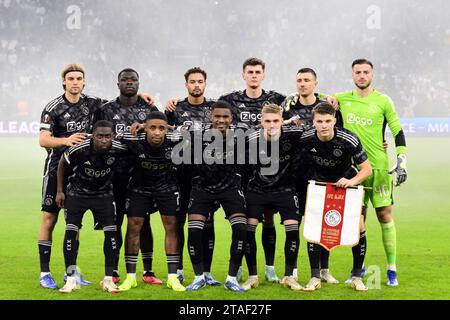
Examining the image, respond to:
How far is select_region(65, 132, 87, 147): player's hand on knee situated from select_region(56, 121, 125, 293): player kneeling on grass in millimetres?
43

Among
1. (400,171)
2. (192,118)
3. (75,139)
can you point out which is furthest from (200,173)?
(400,171)

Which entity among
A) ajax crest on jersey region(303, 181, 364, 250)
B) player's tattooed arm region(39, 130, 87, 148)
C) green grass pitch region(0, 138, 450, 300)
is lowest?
green grass pitch region(0, 138, 450, 300)

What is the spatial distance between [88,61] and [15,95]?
12.8 feet

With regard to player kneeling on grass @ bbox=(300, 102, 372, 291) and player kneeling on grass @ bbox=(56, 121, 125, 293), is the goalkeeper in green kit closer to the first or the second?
player kneeling on grass @ bbox=(300, 102, 372, 291)

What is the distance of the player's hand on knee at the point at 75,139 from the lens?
619 centimetres

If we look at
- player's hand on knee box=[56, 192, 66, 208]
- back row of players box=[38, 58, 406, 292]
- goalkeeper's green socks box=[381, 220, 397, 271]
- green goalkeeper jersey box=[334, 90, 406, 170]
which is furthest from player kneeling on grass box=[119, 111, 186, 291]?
goalkeeper's green socks box=[381, 220, 397, 271]

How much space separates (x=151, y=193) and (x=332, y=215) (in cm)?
159

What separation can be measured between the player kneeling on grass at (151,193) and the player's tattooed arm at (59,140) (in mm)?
364

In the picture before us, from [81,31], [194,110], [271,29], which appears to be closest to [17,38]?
[81,31]

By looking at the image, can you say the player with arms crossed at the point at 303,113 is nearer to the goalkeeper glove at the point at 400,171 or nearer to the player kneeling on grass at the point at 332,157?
the player kneeling on grass at the point at 332,157

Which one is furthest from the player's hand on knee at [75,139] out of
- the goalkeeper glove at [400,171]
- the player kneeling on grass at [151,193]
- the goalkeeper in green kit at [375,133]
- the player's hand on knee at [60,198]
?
the goalkeeper glove at [400,171]

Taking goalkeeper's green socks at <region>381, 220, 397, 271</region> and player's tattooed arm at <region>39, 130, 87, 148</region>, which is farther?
goalkeeper's green socks at <region>381, 220, 397, 271</region>

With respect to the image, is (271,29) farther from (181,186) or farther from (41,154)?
(181,186)

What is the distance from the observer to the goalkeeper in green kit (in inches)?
262
